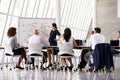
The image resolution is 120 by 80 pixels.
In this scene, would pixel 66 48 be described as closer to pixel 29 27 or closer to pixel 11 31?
pixel 11 31

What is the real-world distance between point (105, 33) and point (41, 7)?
5591mm

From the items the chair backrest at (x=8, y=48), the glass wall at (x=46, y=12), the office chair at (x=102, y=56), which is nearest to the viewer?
the office chair at (x=102, y=56)

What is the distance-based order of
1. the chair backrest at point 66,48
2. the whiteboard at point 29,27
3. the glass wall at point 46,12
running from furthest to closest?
the glass wall at point 46,12, the whiteboard at point 29,27, the chair backrest at point 66,48

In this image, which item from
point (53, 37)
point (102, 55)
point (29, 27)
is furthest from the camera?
point (29, 27)

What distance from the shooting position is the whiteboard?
12.5m

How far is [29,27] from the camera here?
1266 centimetres

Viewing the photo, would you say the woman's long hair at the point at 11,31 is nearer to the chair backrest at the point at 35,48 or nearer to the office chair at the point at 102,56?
the chair backrest at the point at 35,48

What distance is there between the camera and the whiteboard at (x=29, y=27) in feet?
40.9

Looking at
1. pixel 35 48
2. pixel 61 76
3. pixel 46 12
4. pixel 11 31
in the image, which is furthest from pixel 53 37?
pixel 46 12

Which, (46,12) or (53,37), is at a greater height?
(46,12)

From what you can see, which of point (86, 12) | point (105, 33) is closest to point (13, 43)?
point (105, 33)

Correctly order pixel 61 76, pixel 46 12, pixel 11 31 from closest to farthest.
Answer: pixel 61 76, pixel 11 31, pixel 46 12

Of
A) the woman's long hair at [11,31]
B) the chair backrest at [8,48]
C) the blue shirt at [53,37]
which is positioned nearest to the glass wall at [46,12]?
the woman's long hair at [11,31]

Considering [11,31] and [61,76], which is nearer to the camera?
[61,76]
